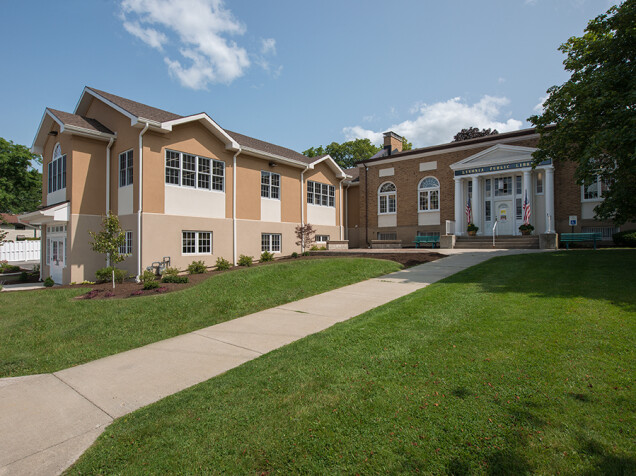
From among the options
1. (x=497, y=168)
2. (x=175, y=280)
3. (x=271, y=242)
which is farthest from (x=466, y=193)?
(x=175, y=280)

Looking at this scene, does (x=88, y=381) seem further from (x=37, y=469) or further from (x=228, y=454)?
(x=228, y=454)

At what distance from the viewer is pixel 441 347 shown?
4.78 metres

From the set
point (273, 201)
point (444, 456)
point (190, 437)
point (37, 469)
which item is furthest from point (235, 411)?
point (273, 201)

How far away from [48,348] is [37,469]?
443 centimetres

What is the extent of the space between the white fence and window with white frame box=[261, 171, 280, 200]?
23.8m

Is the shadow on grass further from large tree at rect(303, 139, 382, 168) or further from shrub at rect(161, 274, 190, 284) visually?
large tree at rect(303, 139, 382, 168)

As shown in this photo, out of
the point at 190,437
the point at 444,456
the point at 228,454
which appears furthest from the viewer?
the point at 190,437

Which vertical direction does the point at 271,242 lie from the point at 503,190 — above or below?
below

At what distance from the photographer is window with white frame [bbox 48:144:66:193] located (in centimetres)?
1652

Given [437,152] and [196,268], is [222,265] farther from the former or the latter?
[437,152]

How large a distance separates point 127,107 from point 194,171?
12.7ft

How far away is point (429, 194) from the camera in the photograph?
26.1 m

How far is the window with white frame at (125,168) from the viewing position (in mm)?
15257

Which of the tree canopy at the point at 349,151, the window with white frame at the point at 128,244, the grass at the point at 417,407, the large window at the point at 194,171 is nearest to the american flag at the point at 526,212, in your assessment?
the grass at the point at 417,407
